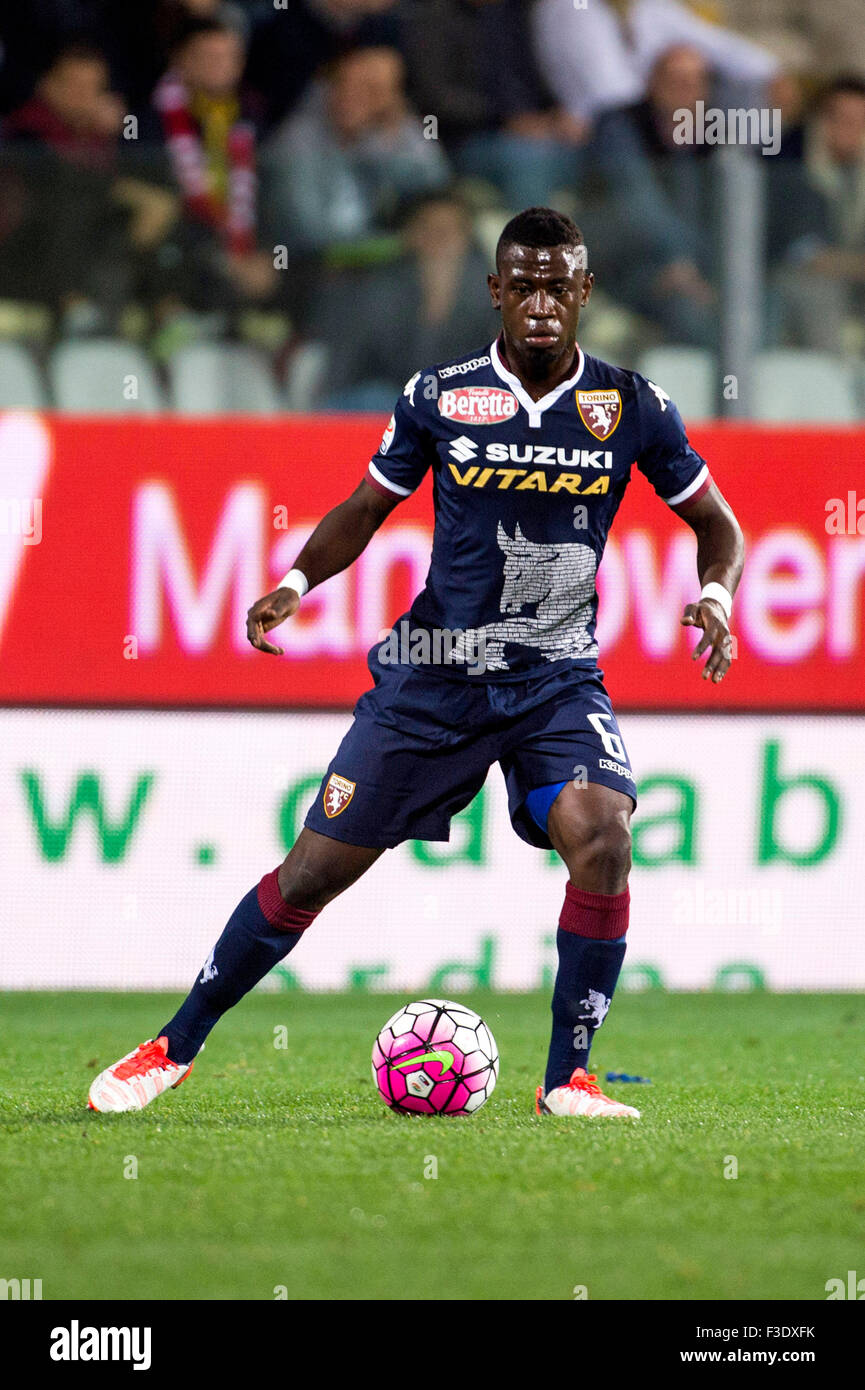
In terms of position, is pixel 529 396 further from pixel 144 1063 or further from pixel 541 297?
pixel 144 1063

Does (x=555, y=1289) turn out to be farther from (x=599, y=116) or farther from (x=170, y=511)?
(x=599, y=116)

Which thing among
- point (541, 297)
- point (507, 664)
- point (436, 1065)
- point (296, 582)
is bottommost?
point (436, 1065)

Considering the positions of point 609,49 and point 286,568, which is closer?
point 286,568

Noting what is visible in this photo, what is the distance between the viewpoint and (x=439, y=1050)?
16.1ft

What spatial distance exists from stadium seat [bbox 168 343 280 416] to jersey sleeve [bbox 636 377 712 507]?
370cm

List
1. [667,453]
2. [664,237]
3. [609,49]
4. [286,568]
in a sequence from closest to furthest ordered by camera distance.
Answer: [667,453] → [286,568] → [664,237] → [609,49]

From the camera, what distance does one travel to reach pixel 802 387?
28.2 ft

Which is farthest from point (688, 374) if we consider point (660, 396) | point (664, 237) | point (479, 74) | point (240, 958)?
point (240, 958)

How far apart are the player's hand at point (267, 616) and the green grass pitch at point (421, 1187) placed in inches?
46.3

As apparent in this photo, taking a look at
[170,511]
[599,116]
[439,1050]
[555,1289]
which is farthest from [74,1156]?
[599,116]

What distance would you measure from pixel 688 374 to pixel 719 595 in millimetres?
4057

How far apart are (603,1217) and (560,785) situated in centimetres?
131

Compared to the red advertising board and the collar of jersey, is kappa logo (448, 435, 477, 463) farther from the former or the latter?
the red advertising board

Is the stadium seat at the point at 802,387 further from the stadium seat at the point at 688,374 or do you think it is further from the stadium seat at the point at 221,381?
the stadium seat at the point at 221,381
